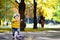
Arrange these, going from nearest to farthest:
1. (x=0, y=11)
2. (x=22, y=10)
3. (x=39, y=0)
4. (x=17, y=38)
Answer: (x=17, y=38) → (x=22, y=10) → (x=39, y=0) → (x=0, y=11)

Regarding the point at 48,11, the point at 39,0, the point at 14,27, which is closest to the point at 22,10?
the point at 39,0

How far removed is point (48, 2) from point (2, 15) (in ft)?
35.1

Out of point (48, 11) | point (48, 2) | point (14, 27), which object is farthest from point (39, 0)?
point (14, 27)

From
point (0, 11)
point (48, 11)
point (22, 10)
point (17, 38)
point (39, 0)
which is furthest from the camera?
point (48, 11)

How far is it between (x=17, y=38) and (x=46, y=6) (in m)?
32.3

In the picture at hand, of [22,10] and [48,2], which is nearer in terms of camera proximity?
[22,10]

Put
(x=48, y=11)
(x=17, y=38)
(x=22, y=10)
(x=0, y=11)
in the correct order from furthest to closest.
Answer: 1. (x=48, y=11)
2. (x=0, y=11)
3. (x=22, y=10)
4. (x=17, y=38)

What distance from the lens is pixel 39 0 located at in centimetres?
4625

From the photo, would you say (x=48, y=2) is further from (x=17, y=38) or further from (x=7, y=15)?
(x=17, y=38)

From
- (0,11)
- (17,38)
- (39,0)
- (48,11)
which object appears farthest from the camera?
(48,11)

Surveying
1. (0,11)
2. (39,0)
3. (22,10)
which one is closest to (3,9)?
(0,11)

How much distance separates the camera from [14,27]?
53.9ft

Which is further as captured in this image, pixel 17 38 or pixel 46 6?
pixel 46 6

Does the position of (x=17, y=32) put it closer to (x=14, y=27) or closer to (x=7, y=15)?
(x=14, y=27)
